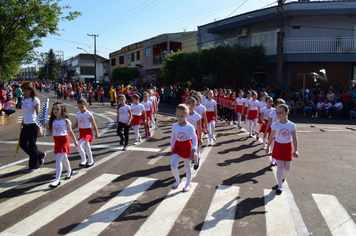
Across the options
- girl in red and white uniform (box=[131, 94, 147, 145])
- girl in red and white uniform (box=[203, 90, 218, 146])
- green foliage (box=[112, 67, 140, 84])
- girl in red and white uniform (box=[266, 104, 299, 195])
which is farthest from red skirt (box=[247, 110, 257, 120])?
green foliage (box=[112, 67, 140, 84])

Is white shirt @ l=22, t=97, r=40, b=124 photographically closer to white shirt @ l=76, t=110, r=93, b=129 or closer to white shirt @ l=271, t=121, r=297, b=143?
white shirt @ l=76, t=110, r=93, b=129

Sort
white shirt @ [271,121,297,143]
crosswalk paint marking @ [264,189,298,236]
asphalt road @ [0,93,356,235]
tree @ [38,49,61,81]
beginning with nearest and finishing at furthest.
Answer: crosswalk paint marking @ [264,189,298,236] < asphalt road @ [0,93,356,235] < white shirt @ [271,121,297,143] < tree @ [38,49,61,81]

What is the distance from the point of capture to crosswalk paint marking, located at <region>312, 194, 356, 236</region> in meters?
4.14

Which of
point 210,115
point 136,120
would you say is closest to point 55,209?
point 136,120

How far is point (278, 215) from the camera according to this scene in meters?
4.62

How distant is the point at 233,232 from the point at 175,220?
88 centimetres

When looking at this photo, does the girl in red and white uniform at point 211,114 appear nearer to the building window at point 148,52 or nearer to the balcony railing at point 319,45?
the balcony railing at point 319,45

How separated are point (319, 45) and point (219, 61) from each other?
7.97 m

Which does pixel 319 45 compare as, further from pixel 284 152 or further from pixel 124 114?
pixel 284 152

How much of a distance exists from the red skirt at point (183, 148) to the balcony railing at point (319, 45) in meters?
21.4

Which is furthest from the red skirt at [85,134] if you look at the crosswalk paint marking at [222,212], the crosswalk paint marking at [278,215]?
the crosswalk paint marking at [278,215]

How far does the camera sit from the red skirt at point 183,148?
556 centimetres

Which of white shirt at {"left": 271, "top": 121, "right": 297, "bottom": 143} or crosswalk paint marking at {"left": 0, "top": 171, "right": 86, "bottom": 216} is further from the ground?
white shirt at {"left": 271, "top": 121, "right": 297, "bottom": 143}

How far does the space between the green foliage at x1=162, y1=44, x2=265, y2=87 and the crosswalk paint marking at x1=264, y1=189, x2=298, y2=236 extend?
1994 cm
